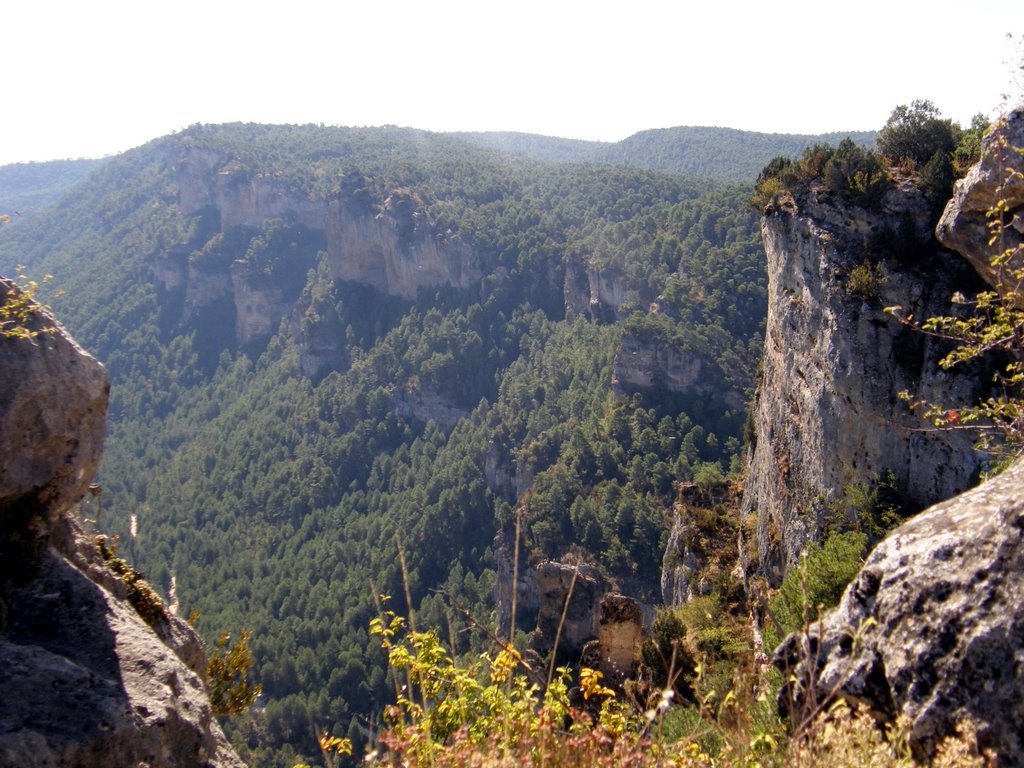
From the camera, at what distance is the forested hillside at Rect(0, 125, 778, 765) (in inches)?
1809

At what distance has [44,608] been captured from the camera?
609cm

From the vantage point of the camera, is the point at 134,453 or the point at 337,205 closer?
the point at 134,453

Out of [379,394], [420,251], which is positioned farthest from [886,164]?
[420,251]

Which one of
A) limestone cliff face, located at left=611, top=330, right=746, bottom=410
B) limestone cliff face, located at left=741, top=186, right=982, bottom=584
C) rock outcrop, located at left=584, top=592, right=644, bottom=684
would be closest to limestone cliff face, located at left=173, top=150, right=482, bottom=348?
limestone cliff face, located at left=611, top=330, right=746, bottom=410

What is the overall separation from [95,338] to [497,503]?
75.1 m

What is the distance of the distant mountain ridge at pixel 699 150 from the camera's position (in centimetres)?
10994

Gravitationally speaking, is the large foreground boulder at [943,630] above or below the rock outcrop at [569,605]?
above

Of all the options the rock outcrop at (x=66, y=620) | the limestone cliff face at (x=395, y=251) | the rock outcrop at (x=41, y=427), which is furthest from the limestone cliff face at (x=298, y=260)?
the rock outcrop at (x=66, y=620)

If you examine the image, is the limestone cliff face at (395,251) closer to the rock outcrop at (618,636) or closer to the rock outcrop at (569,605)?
the rock outcrop at (569,605)

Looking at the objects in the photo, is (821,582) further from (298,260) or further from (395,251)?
(298,260)

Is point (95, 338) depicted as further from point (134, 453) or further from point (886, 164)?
point (886, 164)

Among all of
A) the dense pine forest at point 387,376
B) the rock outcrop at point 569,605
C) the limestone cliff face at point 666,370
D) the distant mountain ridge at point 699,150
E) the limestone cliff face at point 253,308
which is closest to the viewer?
the rock outcrop at point 569,605

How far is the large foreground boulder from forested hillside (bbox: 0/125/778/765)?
15.8 meters

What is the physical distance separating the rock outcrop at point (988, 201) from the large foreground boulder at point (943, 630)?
15.9ft
